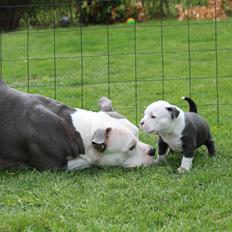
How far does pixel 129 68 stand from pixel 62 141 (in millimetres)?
4798

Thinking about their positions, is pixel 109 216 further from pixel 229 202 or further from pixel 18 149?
pixel 18 149

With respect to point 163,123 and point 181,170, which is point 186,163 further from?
point 163,123

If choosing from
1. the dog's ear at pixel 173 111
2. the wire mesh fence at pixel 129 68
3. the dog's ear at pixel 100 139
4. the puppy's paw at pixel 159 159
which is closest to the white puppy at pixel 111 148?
the dog's ear at pixel 100 139

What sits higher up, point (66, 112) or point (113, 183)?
point (66, 112)

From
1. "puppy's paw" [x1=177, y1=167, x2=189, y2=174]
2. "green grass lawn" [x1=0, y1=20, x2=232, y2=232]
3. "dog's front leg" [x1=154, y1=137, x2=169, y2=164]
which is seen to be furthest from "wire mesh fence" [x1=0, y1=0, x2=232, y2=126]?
"puppy's paw" [x1=177, y1=167, x2=189, y2=174]

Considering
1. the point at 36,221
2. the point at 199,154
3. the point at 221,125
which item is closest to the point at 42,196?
the point at 36,221

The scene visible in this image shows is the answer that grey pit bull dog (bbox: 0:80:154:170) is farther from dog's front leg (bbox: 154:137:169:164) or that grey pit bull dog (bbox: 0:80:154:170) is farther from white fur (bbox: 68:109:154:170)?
dog's front leg (bbox: 154:137:169:164)

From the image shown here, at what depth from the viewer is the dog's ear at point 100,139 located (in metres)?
4.77

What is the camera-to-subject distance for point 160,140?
5.08m

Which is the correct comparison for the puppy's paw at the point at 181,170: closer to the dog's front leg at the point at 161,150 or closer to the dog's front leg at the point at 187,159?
the dog's front leg at the point at 187,159

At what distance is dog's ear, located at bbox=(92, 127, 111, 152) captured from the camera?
15.6ft

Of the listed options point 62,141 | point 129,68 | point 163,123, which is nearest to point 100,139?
point 62,141

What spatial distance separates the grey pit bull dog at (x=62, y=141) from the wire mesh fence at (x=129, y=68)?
1823 mm

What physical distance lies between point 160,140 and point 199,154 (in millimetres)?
439
